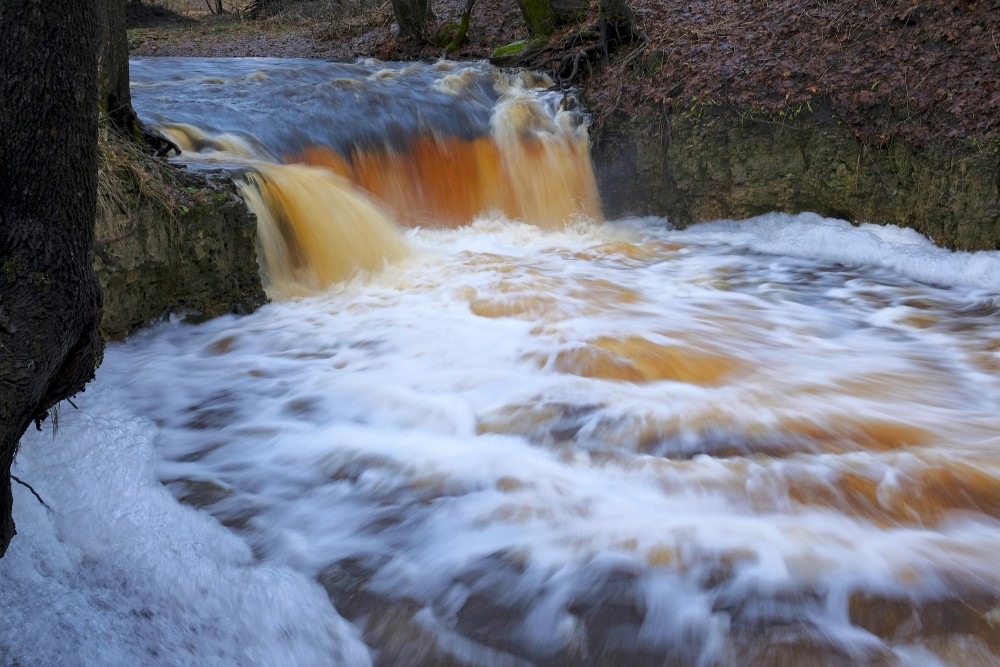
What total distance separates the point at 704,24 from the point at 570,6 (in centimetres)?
258

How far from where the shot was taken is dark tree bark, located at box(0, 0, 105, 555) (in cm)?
209

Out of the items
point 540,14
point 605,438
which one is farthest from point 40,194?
point 540,14

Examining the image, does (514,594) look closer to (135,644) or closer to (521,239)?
(135,644)

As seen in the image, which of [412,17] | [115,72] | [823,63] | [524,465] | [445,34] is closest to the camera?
[524,465]

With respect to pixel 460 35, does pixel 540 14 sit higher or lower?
higher

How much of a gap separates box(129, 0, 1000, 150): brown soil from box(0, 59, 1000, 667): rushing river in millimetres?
1300

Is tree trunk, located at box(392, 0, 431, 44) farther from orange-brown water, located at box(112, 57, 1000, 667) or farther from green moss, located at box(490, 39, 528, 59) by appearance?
orange-brown water, located at box(112, 57, 1000, 667)

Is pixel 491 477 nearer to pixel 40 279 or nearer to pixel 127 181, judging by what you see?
pixel 40 279

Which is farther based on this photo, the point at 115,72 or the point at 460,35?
the point at 460,35

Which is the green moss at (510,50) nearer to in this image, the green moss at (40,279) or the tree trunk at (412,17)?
the tree trunk at (412,17)

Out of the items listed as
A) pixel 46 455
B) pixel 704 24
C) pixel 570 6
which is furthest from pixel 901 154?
pixel 46 455

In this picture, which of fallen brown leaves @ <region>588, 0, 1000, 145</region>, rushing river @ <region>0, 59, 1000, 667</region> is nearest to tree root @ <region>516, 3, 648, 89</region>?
fallen brown leaves @ <region>588, 0, 1000, 145</region>

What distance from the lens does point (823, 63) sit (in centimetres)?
847

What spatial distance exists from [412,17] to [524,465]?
1245 cm
